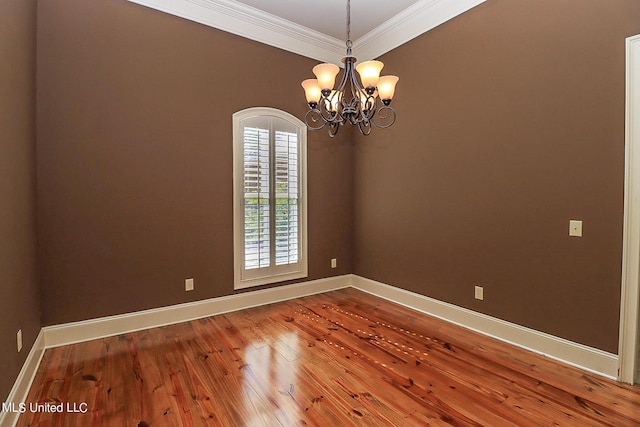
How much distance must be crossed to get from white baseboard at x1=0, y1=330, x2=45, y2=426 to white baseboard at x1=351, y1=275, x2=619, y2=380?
11.6 ft

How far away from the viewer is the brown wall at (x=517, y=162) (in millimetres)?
2355

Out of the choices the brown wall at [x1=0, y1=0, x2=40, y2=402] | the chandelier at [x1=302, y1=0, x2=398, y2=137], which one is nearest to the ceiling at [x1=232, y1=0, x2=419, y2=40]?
the chandelier at [x1=302, y1=0, x2=398, y2=137]

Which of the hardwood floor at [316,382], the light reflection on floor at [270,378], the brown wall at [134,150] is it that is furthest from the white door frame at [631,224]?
the brown wall at [134,150]

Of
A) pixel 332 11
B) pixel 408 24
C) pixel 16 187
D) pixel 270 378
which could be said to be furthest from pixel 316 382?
pixel 408 24

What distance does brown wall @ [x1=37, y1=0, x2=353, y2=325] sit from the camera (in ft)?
9.18

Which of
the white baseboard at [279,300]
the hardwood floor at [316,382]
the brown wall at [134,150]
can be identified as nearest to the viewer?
the hardwood floor at [316,382]

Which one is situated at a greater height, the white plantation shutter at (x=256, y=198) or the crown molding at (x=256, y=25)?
the crown molding at (x=256, y=25)

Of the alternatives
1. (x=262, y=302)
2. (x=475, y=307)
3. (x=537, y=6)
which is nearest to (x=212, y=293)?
(x=262, y=302)

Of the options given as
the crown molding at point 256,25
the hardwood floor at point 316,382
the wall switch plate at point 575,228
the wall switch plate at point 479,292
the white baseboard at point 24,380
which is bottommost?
the hardwood floor at point 316,382

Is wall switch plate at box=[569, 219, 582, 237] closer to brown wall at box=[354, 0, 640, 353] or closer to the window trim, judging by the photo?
brown wall at box=[354, 0, 640, 353]

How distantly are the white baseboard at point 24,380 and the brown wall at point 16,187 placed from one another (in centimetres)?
6

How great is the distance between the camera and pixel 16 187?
2.16 meters

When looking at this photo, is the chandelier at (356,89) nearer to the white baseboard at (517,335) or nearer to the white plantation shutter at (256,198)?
the white plantation shutter at (256,198)

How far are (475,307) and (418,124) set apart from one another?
2.14 metres
